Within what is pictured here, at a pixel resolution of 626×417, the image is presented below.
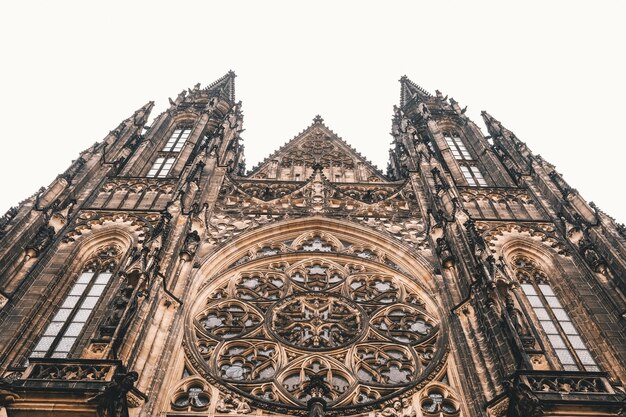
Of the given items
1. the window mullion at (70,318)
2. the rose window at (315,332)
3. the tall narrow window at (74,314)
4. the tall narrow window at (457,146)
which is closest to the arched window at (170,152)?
the tall narrow window at (74,314)

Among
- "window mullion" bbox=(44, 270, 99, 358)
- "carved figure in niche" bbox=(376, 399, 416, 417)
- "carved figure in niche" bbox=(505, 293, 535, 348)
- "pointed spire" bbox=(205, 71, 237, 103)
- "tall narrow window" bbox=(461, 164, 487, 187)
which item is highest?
"pointed spire" bbox=(205, 71, 237, 103)

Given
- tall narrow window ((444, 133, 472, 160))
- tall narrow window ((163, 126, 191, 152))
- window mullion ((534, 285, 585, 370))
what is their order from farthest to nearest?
1. tall narrow window ((163, 126, 191, 152))
2. tall narrow window ((444, 133, 472, 160))
3. window mullion ((534, 285, 585, 370))

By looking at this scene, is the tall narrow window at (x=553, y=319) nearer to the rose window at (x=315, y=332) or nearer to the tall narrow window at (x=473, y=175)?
the rose window at (x=315, y=332)

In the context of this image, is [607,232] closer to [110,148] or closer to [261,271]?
[261,271]

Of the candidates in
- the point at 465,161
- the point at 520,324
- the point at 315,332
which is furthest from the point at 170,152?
the point at 520,324

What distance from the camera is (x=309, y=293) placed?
12359mm

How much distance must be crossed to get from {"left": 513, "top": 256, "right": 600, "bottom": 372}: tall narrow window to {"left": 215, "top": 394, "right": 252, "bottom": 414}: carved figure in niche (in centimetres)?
566

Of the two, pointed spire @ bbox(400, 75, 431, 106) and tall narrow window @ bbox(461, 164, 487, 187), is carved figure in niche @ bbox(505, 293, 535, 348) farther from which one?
pointed spire @ bbox(400, 75, 431, 106)

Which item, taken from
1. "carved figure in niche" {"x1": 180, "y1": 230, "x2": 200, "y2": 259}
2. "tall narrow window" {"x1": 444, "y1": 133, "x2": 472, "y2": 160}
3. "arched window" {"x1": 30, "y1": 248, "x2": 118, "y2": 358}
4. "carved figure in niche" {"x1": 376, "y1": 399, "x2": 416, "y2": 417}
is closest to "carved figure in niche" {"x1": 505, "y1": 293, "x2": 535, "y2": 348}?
"carved figure in niche" {"x1": 376, "y1": 399, "x2": 416, "y2": 417}

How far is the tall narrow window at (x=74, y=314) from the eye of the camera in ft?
35.0

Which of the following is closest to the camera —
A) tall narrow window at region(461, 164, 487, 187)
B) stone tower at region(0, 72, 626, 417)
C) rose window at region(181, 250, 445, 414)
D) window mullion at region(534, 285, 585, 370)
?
stone tower at region(0, 72, 626, 417)

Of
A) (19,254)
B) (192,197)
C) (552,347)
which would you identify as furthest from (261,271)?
(552,347)

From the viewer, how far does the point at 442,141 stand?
68.0 feet

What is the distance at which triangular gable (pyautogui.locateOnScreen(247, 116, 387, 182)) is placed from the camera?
18.9m
